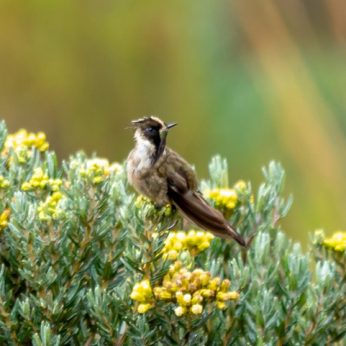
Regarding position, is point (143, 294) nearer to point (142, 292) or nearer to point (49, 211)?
point (142, 292)

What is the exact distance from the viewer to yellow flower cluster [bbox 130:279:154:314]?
2.87m

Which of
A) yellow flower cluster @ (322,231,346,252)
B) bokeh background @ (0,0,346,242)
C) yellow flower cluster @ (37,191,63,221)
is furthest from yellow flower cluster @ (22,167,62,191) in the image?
bokeh background @ (0,0,346,242)

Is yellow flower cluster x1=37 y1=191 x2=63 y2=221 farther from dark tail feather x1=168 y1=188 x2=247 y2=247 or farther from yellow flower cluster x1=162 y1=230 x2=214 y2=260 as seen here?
dark tail feather x1=168 y1=188 x2=247 y2=247

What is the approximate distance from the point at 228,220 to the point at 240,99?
5590 millimetres

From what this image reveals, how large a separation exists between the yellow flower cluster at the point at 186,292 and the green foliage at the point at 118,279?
0.17 ft

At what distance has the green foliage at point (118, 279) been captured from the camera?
3029 millimetres

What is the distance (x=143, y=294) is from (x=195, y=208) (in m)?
0.72

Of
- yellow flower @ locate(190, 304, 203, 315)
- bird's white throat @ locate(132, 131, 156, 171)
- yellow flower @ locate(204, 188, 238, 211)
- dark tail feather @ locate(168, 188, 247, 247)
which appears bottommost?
yellow flower @ locate(190, 304, 203, 315)

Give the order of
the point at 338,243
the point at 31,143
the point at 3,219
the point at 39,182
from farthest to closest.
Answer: the point at 31,143 < the point at 338,243 < the point at 39,182 < the point at 3,219

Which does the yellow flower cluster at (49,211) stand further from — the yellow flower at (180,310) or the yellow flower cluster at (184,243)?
the yellow flower at (180,310)

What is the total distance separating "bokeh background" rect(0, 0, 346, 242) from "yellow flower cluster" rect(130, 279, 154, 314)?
5.34 metres

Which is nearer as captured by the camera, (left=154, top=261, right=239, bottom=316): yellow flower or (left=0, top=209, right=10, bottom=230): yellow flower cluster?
(left=154, top=261, right=239, bottom=316): yellow flower

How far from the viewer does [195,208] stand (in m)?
3.54

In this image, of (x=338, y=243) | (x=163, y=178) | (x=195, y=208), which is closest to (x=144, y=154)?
(x=163, y=178)
